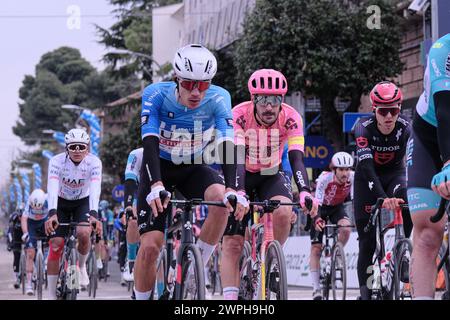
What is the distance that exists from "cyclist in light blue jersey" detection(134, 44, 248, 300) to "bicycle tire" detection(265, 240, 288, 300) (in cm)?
45

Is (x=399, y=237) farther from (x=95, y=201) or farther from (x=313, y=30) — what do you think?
(x=313, y=30)

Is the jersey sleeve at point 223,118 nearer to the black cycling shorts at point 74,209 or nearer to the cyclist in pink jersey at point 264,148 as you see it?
the cyclist in pink jersey at point 264,148

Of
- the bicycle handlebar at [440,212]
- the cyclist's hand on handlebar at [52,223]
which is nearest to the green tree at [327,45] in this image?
the cyclist's hand on handlebar at [52,223]

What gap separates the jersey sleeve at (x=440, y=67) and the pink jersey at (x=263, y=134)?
3.50 metres

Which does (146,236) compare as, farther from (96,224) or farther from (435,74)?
(96,224)

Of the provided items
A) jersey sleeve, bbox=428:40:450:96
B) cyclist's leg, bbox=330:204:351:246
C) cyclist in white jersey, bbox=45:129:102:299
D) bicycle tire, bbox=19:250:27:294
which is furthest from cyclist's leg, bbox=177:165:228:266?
bicycle tire, bbox=19:250:27:294

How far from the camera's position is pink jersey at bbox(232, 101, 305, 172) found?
385 inches

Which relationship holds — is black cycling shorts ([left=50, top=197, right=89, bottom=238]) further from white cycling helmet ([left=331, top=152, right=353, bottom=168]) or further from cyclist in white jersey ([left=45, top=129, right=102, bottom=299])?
white cycling helmet ([left=331, top=152, right=353, bottom=168])

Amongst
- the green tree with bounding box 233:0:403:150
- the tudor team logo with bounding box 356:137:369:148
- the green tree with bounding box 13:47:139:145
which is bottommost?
the tudor team logo with bounding box 356:137:369:148

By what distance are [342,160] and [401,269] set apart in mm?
5308

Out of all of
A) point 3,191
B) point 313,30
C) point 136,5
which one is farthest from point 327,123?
point 3,191

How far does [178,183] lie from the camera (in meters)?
8.67

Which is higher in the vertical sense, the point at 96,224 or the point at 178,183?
the point at 178,183

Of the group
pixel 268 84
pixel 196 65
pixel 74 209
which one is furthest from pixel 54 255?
pixel 196 65
